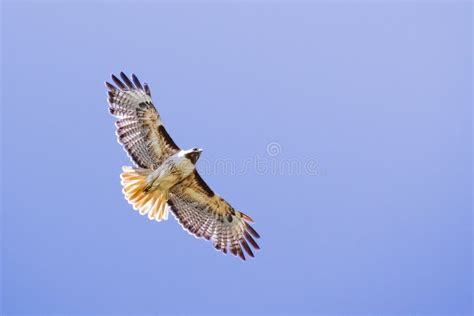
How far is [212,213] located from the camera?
12.3 meters

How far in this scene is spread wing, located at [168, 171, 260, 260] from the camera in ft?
39.7

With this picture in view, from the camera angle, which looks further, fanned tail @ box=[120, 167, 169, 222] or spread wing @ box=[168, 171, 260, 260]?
spread wing @ box=[168, 171, 260, 260]

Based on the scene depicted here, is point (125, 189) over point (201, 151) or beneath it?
beneath

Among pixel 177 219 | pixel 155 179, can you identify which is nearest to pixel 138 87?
pixel 155 179

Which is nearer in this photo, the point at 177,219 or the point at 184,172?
the point at 184,172

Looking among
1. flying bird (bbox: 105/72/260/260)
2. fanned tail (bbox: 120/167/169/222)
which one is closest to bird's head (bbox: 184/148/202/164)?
flying bird (bbox: 105/72/260/260)

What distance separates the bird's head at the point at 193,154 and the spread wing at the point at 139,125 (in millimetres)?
400

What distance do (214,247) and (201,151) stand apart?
183cm

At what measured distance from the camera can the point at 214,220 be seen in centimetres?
1234

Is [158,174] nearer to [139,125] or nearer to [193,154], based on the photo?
[193,154]

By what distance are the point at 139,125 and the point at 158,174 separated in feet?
2.90

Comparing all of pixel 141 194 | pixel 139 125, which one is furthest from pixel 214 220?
pixel 139 125

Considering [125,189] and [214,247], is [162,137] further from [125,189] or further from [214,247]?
[214,247]

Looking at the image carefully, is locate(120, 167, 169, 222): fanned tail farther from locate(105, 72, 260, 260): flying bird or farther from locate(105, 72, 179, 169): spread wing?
locate(105, 72, 179, 169): spread wing
